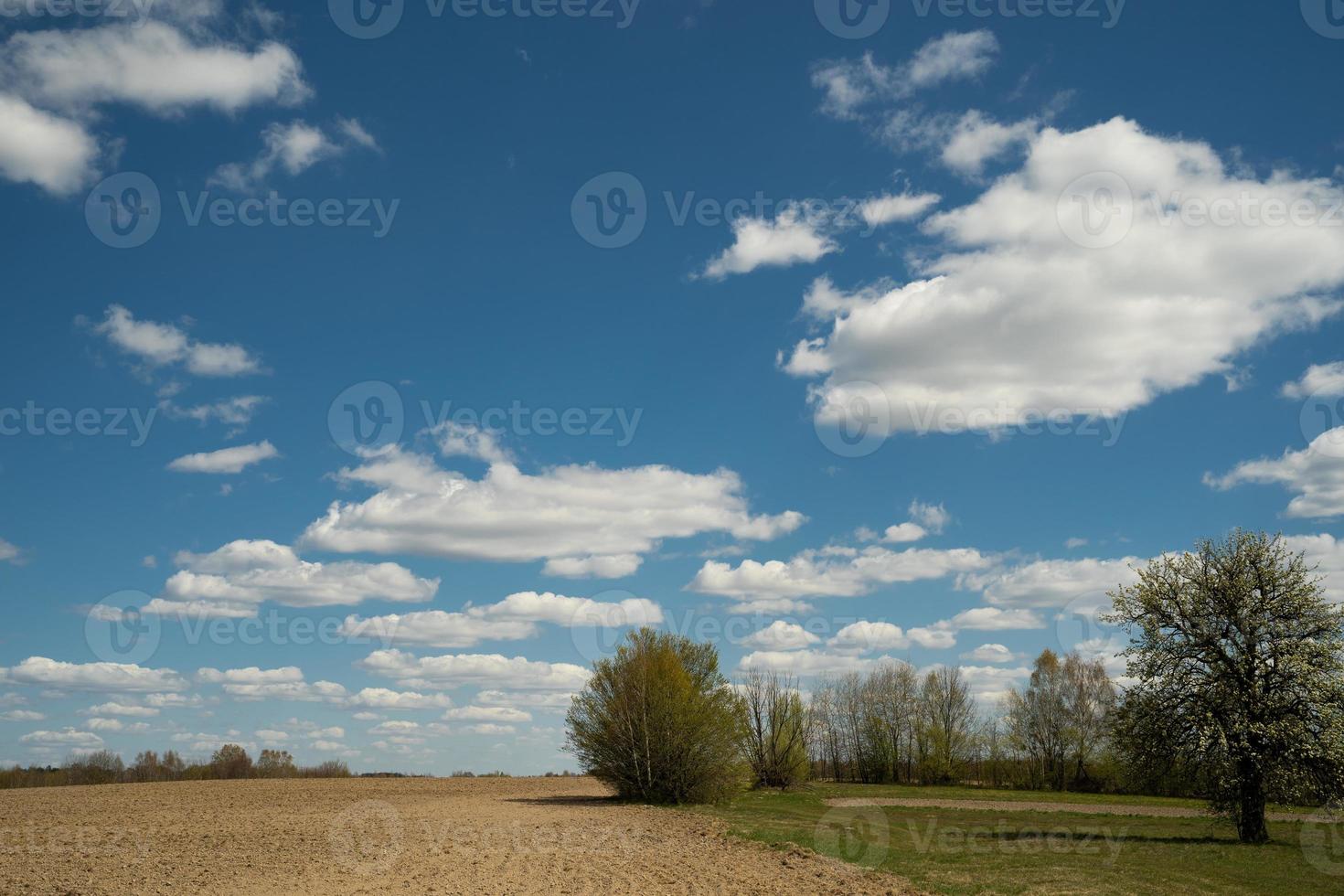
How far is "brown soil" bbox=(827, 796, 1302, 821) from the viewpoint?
47.3 m

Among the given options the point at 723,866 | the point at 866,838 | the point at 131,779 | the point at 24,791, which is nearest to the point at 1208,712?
the point at 866,838

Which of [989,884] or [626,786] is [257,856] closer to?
[989,884]

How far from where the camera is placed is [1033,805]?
176ft

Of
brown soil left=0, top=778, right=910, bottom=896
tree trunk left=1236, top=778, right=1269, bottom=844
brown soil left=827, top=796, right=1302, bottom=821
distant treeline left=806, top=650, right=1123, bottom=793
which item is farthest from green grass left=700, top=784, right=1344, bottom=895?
distant treeline left=806, top=650, right=1123, bottom=793

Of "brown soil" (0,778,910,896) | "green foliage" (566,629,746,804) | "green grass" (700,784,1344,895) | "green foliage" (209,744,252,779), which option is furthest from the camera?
"green foliage" (209,744,252,779)

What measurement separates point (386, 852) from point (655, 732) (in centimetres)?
2167

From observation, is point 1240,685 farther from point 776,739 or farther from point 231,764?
point 231,764

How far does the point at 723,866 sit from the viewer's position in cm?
2200

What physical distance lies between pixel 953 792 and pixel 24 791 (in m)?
60.9

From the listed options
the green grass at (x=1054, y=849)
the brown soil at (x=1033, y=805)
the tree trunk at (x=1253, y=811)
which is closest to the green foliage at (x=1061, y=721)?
the brown soil at (x=1033, y=805)

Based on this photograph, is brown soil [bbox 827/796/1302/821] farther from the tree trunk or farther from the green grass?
the tree trunk

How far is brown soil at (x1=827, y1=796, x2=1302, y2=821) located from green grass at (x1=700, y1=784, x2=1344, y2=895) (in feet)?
14.0

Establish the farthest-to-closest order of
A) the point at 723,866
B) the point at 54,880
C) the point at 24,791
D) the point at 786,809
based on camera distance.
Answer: the point at 24,791, the point at 786,809, the point at 723,866, the point at 54,880

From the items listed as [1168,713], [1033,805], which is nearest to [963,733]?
[1033,805]
